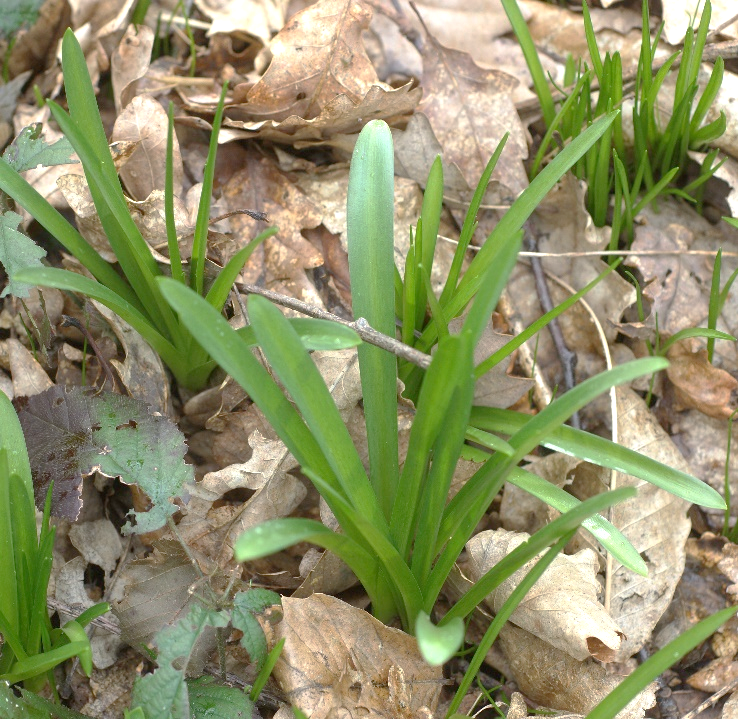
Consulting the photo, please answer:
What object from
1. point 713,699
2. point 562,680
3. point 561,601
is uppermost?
point 561,601

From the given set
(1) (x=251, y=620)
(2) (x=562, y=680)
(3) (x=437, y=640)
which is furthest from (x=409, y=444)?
(2) (x=562, y=680)

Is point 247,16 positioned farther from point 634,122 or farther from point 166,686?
point 166,686

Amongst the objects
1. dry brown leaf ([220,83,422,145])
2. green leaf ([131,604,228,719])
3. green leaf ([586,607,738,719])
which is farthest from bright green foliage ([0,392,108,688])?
dry brown leaf ([220,83,422,145])

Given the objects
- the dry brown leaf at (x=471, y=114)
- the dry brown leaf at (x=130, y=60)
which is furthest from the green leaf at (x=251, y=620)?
the dry brown leaf at (x=130, y=60)

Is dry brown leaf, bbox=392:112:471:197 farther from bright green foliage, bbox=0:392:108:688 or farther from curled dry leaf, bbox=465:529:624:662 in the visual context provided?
bright green foliage, bbox=0:392:108:688

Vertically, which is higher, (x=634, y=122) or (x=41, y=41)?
(x=41, y=41)

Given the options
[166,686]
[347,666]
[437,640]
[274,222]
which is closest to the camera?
[437,640]

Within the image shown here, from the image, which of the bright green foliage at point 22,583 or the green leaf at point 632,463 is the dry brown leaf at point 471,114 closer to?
the green leaf at point 632,463
